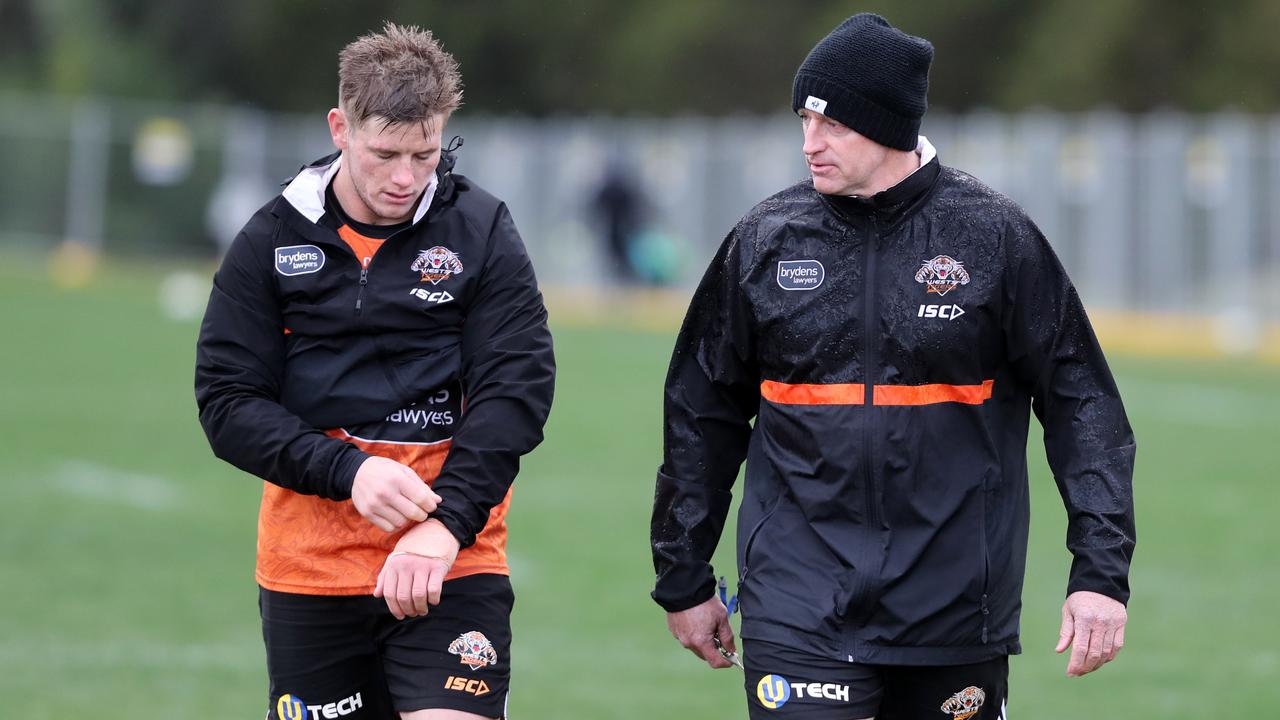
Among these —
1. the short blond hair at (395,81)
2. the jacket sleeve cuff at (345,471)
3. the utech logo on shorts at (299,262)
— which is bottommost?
the jacket sleeve cuff at (345,471)

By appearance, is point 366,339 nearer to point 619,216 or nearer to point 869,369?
point 869,369

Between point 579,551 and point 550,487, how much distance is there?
265 cm

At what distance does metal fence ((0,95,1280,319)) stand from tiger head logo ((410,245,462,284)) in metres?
25.2

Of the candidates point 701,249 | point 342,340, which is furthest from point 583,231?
point 342,340

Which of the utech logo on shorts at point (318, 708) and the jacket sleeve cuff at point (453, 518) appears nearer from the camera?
the jacket sleeve cuff at point (453, 518)

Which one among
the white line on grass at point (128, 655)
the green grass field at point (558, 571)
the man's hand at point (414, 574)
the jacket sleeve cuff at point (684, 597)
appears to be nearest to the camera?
the man's hand at point (414, 574)

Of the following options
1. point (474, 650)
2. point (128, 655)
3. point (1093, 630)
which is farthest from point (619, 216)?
point (1093, 630)

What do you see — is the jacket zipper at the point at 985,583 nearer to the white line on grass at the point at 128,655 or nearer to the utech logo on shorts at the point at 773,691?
the utech logo on shorts at the point at 773,691

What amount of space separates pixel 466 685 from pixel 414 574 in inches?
16.9

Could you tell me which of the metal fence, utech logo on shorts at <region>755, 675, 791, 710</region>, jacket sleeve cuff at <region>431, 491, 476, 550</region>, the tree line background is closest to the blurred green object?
the metal fence

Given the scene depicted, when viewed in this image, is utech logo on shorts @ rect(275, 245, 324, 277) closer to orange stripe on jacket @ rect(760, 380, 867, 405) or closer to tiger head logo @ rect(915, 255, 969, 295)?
orange stripe on jacket @ rect(760, 380, 867, 405)

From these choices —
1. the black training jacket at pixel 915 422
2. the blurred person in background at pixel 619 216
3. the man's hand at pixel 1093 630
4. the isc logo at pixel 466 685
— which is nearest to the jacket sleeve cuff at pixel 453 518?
the isc logo at pixel 466 685

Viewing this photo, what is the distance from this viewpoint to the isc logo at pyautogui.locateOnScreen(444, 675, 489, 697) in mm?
4867

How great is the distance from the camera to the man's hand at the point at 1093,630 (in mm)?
4711
